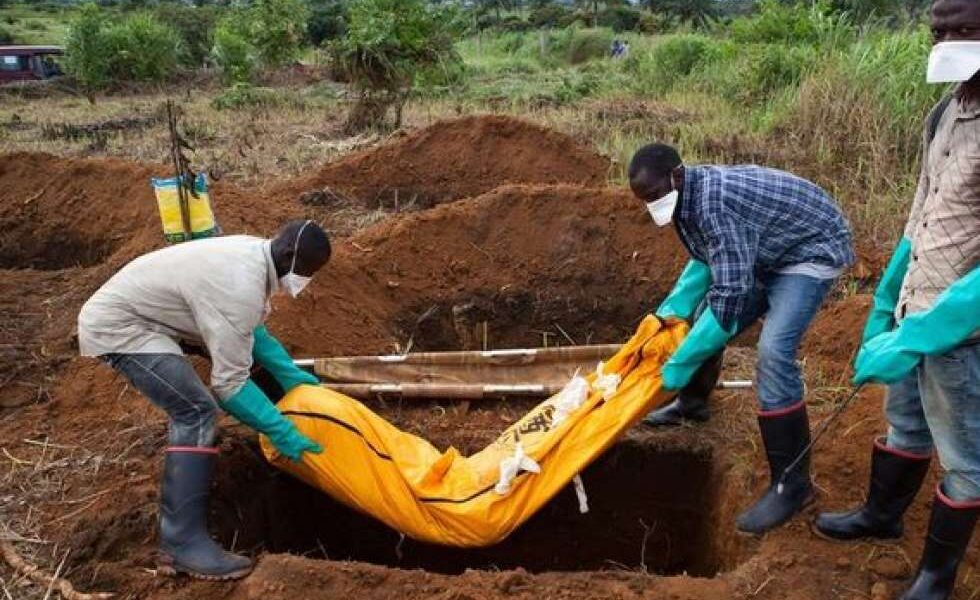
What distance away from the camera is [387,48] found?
35.5 ft

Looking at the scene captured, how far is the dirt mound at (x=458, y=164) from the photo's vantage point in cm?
825

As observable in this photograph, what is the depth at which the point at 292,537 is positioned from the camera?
4145mm

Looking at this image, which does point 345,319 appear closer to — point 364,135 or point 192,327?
point 192,327

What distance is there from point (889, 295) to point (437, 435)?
2231 mm

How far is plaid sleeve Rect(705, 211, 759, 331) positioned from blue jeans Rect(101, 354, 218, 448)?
1.98 metres

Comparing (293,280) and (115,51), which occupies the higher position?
(293,280)

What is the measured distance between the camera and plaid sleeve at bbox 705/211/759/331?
297cm

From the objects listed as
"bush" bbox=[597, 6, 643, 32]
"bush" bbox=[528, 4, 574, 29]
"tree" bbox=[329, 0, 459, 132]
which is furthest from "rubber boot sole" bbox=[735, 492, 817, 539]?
"bush" bbox=[528, 4, 574, 29]

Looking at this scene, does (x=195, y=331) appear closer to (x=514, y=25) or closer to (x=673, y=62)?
(x=673, y=62)

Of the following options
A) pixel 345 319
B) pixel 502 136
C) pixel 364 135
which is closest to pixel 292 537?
pixel 345 319

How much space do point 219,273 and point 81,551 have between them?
4.08 ft

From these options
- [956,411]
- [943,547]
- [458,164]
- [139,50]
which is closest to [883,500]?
[943,547]

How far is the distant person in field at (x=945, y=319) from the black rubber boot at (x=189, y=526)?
2.36 meters

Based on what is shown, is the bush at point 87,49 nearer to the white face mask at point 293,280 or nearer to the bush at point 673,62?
the bush at point 673,62
